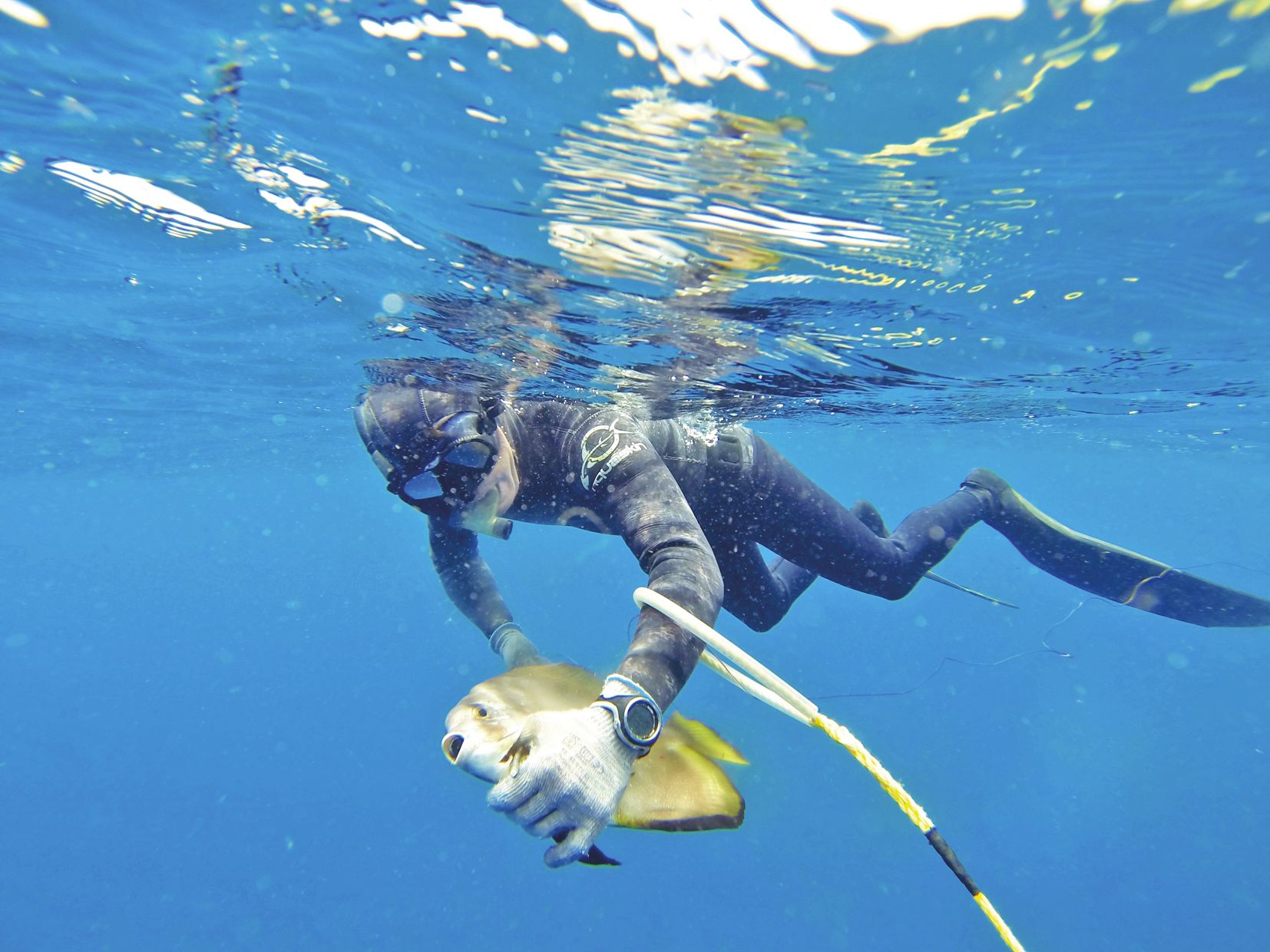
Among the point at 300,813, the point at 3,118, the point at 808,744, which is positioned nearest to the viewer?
the point at 3,118

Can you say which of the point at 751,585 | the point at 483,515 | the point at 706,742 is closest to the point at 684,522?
the point at 706,742

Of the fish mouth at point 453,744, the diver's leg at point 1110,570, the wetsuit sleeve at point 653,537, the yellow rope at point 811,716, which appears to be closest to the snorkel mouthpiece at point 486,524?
the wetsuit sleeve at point 653,537

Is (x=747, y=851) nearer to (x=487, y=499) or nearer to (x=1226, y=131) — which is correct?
(x=487, y=499)

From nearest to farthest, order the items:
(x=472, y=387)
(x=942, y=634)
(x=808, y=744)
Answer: (x=472, y=387)
(x=808, y=744)
(x=942, y=634)

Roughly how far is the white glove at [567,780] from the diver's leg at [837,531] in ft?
12.6

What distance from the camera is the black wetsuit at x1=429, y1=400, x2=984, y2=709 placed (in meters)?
2.79

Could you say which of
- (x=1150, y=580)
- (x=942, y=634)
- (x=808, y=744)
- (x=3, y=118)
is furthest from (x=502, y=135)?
(x=942, y=634)

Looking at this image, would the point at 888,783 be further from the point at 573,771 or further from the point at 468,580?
the point at 468,580

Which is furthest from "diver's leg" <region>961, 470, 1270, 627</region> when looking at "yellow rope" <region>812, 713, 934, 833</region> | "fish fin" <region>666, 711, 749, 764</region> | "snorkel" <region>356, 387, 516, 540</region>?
"yellow rope" <region>812, 713, 934, 833</region>

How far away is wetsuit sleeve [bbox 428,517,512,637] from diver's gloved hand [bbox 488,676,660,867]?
3.62 metres

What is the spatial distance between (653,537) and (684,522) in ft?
0.62

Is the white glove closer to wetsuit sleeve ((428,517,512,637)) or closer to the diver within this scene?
the diver

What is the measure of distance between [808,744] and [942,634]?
14027mm

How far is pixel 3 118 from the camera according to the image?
4152mm
